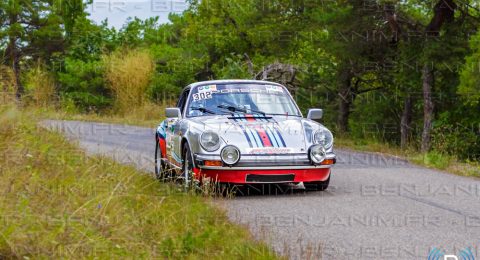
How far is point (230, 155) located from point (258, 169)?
0.39 m

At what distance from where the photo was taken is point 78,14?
46.1 m

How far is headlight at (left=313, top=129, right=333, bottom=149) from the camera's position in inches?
420

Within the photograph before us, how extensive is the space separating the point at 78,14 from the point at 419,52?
96.7ft

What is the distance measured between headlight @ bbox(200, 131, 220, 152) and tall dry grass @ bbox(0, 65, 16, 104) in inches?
102

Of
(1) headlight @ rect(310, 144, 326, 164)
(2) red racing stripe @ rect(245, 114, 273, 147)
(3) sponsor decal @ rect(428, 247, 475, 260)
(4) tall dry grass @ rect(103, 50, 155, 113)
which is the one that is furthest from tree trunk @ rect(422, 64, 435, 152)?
(4) tall dry grass @ rect(103, 50, 155, 113)

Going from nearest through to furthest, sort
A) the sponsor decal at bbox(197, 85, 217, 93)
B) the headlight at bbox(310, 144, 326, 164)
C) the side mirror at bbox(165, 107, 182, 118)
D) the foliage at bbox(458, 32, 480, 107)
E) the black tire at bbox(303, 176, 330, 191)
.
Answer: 1. the headlight at bbox(310, 144, 326, 164)
2. the black tire at bbox(303, 176, 330, 191)
3. the side mirror at bbox(165, 107, 182, 118)
4. the sponsor decal at bbox(197, 85, 217, 93)
5. the foliage at bbox(458, 32, 480, 107)

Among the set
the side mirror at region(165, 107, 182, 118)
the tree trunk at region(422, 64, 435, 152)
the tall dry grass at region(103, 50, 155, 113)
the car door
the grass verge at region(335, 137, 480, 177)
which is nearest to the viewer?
the car door

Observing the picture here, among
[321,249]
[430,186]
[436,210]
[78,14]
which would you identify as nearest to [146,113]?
[78,14]

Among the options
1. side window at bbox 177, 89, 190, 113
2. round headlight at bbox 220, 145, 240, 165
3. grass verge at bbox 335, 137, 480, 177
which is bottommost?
grass verge at bbox 335, 137, 480, 177

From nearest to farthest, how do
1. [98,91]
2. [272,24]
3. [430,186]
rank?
[430,186]
[272,24]
[98,91]

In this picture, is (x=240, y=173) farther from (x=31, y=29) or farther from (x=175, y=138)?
(x=31, y=29)

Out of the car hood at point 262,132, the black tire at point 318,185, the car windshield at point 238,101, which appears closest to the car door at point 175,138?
the car windshield at point 238,101

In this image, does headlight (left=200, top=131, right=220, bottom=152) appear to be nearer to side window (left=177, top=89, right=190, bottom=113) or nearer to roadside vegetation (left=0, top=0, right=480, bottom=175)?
side window (left=177, top=89, right=190, bottom=113)

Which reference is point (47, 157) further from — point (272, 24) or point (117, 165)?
point (272, 24)
